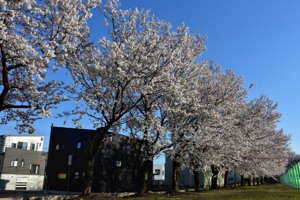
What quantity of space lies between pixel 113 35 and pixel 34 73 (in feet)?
25.8

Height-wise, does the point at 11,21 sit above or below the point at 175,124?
above

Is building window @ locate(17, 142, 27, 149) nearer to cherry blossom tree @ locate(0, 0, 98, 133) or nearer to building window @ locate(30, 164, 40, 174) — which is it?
building window @ locate(30, 164, 40, 174)

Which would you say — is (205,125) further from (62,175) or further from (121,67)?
(62,175)

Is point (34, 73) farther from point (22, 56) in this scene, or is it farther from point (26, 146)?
point (26, 146)

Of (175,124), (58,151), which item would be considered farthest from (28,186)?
(175,124)

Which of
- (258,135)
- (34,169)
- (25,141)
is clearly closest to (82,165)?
(34,169)

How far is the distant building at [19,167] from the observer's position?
192ft

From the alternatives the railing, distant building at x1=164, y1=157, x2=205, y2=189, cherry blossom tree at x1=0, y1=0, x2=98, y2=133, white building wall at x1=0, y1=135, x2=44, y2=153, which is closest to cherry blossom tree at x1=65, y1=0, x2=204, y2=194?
cherry blossom tree at x1=0, y1=0, x2=98, y2=133

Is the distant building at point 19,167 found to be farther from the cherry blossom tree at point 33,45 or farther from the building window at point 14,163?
the cherry blossom tree at point 33,45

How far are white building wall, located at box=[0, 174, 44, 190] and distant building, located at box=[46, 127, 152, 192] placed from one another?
6930 millimetres

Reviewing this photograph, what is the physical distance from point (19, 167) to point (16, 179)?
7.93ft

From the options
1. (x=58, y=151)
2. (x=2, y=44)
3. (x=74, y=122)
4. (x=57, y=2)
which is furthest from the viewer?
(x=58, y=151)

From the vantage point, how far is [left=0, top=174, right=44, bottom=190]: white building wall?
57.5 m

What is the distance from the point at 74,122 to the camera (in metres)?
20.3
